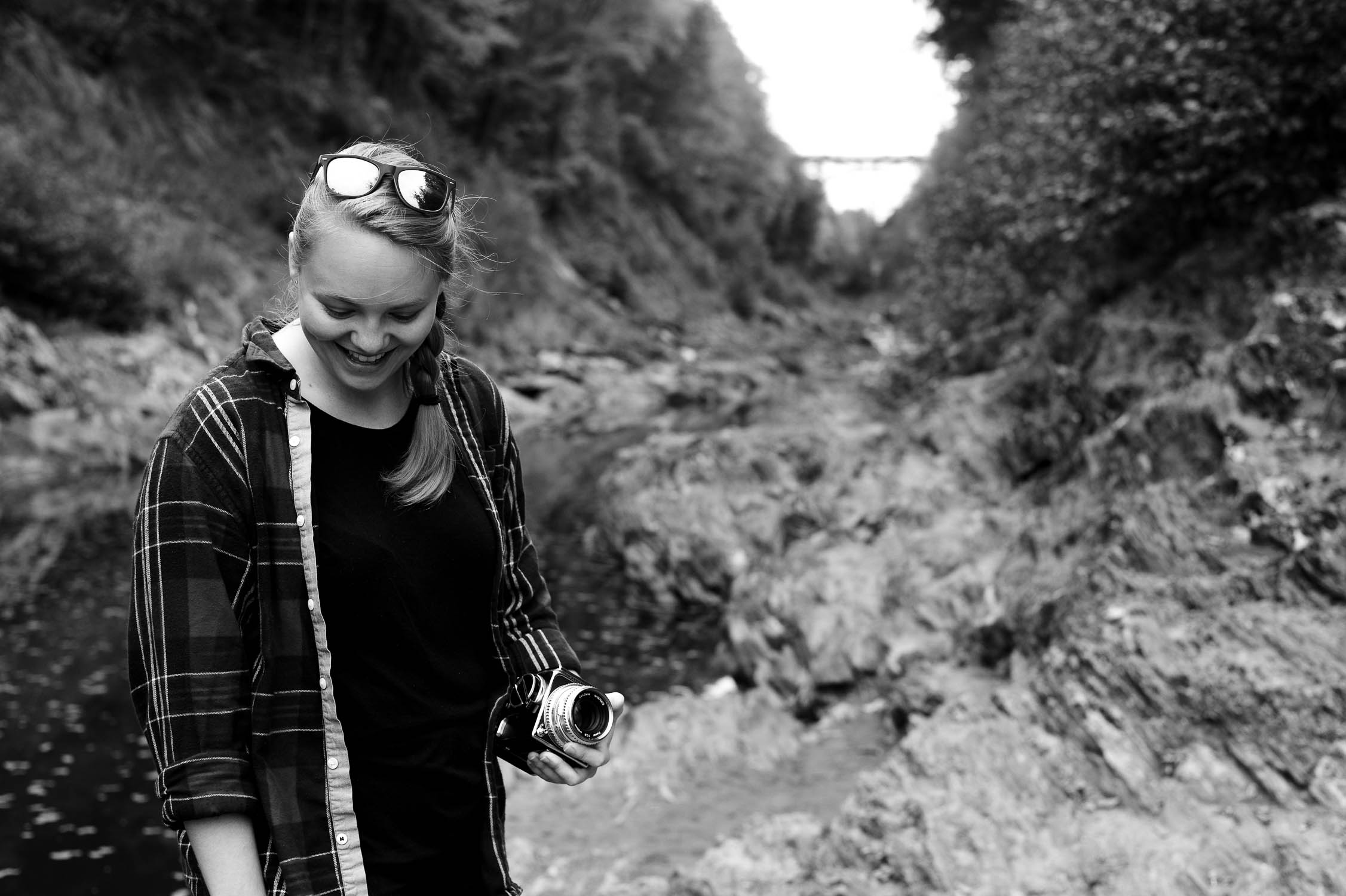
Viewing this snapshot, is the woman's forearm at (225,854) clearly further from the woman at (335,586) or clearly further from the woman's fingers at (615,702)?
the woman's fingers at (615,702)

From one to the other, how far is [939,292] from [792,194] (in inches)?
1956

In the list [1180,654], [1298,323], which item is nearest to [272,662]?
[1180,654]

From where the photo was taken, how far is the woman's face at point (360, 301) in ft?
5.92

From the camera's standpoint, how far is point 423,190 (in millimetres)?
1843

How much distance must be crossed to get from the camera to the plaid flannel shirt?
1.21 ft

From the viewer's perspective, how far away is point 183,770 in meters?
1.65

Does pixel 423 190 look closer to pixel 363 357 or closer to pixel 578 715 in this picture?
pixel 363 357

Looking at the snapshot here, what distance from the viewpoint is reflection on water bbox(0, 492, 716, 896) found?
528 cm

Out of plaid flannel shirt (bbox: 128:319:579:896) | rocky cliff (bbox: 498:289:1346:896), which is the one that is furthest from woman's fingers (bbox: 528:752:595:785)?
rocky cliff (bbox: 498:289:1346:896)

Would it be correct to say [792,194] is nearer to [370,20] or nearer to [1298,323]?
[370,20]

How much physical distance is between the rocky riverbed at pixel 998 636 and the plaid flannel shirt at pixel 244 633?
2.70 m

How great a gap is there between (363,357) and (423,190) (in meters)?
0.28

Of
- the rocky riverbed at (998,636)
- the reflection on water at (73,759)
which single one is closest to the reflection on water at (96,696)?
the reflection on water at (73,759)

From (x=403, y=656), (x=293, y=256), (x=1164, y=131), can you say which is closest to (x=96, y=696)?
(x=403, y=656)
